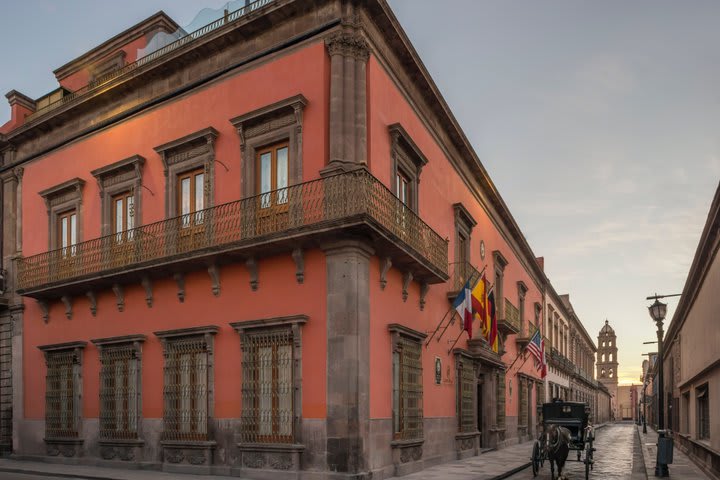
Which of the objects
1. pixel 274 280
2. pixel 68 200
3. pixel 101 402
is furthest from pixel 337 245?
pixel 68 200

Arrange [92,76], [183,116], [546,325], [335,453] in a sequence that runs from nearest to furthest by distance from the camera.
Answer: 1. [335,453]
2. [183,116]
3. [92,76]
4. [546,325]

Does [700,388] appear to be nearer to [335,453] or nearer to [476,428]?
[476,428]

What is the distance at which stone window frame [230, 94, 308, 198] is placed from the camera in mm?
14453

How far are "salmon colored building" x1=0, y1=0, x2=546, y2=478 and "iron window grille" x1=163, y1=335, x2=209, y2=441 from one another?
0.18 ft

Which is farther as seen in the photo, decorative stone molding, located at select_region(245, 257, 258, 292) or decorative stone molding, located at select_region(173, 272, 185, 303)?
decorative stone molding, located at select_region(173, 272, 185, 303)

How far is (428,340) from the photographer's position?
17547 millimetres

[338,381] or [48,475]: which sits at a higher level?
[338,381]

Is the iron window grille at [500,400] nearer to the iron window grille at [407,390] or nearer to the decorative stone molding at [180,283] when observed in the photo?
the iron window grille at [407,390]

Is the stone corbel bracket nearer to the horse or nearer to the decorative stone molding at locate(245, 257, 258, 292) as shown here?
the decorative stone molding at locate(245, 257, 258, 292)

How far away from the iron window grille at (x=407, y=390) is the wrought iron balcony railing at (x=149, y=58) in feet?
27.3

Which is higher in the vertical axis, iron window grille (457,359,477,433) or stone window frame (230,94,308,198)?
stone window frame (230,94,308,198)

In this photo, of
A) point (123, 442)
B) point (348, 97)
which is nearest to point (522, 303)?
point (348, 97)

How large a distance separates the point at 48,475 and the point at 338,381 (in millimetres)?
7610

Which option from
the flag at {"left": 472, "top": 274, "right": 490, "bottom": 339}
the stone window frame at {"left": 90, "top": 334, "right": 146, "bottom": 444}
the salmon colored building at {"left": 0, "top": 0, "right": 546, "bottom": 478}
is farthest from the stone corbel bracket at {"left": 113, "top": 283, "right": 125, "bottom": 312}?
the flag at {"left": 472, "top": 274, "right": 490, "bottom": 339}
